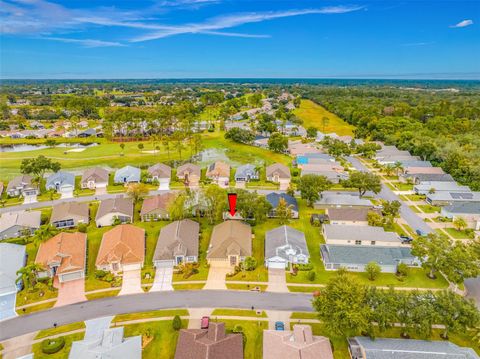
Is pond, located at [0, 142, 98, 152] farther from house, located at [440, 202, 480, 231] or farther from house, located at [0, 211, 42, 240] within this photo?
house, located at [440, 202, 480, 231]

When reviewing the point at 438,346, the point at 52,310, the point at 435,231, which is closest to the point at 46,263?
the point at 52,310

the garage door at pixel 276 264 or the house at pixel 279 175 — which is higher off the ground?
the house at pixel 279 175

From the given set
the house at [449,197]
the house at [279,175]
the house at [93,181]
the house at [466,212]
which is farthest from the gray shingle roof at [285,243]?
the house at [93,181]

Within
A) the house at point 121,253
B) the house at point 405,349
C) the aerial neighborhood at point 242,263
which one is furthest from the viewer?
the house at point 121,253

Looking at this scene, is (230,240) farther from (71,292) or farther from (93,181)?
(93,181)

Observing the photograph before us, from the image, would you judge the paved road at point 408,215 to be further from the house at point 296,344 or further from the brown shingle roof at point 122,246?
the brown shingle roof at point 122,246

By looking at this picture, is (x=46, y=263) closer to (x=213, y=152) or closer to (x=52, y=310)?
(x=52, y=310)

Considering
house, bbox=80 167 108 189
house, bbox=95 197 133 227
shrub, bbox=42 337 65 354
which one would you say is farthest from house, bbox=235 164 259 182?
shrub, bbox=42 337 65 354
